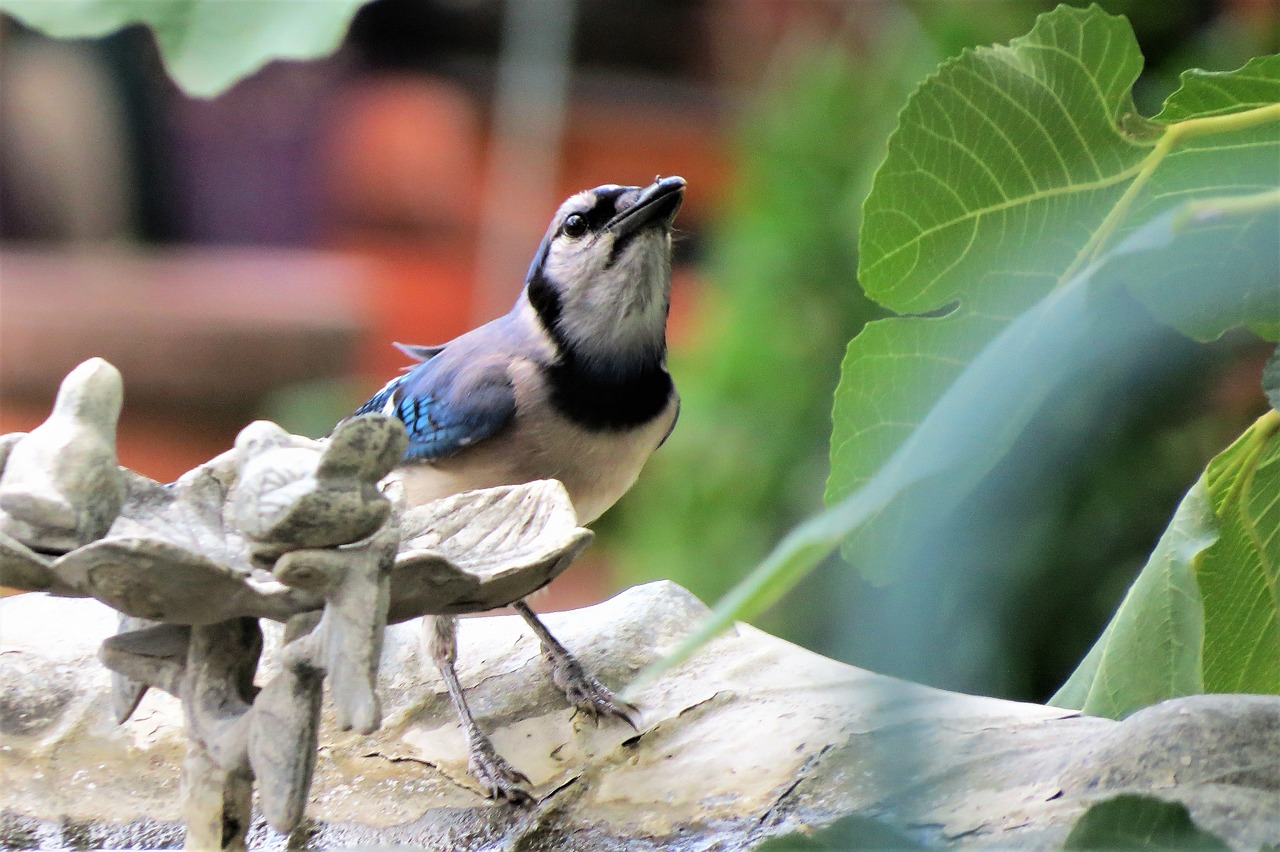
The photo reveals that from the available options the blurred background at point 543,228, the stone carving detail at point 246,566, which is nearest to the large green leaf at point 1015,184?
the stone carving detail at point 246,566

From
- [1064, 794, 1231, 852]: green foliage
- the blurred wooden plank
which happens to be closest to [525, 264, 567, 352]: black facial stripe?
[1064, 794, 1231, 852]: green foliage

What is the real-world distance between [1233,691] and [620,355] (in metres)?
0.80

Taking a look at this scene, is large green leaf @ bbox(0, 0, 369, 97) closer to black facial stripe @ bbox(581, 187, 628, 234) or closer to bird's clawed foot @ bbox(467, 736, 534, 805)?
bird's clawed foot @ bbox(467, 736, 534, 805)

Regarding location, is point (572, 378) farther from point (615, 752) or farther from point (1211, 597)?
point (1211, 597)

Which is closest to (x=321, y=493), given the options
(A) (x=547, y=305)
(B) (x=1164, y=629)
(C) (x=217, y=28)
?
(C) (x=217, y=28)

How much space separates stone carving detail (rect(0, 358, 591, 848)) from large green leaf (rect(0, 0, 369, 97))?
188 millimetres

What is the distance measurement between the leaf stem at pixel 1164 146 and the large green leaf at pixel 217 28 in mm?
439

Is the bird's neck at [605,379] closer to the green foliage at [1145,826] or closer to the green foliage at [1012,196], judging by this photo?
the green foliage at [1012,196]

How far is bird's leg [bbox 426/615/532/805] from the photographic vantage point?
1.04 meters

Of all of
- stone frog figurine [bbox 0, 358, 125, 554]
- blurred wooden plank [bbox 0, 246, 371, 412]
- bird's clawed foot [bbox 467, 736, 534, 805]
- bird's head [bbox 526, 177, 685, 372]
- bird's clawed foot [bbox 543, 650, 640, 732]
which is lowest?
blurred wooden plank [bbox 0, 246, 371, 412]

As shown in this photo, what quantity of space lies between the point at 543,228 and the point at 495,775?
168 inches

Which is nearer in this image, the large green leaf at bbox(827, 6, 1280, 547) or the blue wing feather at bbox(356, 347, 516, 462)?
the large green leaf at bbox(827, 6, 1280, 547)

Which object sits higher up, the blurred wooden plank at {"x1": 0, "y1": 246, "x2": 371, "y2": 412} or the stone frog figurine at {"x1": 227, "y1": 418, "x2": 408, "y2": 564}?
the stone frog figurine at {"x1": 227, "y1": 418, "x2": 408, "y2": 564}

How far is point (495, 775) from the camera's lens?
3.42 ft
